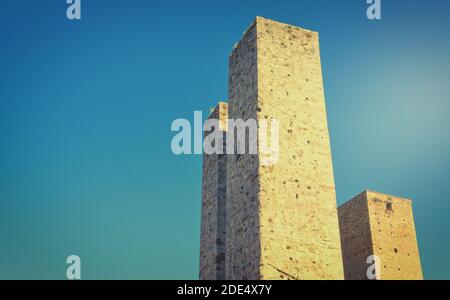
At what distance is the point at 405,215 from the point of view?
1438 centimetres

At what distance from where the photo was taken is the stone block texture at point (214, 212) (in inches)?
468

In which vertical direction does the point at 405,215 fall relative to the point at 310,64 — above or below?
below

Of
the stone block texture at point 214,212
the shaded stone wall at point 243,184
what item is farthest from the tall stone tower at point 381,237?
the shaded stone wall at point 243,184

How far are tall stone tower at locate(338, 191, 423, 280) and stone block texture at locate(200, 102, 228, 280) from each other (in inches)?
170

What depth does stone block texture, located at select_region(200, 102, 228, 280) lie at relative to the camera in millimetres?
11875

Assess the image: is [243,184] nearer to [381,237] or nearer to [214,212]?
[214,212]

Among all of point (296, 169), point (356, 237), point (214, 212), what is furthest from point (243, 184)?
point (356, 237)

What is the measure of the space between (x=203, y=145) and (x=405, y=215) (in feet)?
21.5

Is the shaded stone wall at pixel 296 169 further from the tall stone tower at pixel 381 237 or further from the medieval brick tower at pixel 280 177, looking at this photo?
the tall stone tower at pixel 381 237

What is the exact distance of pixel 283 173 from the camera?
8969 mm
